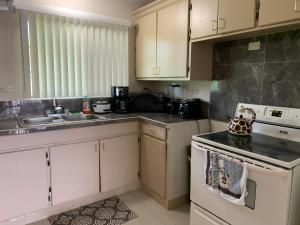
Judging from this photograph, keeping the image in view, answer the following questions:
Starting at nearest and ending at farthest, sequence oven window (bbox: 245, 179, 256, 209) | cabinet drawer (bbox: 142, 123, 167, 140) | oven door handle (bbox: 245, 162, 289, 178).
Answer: oven door handle (bbox: 245, 162, 289, 178) → oven window (bbox: 245, 179, 256, 209) → cabinet drawer (bbox: 142, 123, 167, 140)

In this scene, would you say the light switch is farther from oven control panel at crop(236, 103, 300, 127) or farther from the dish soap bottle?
the dish soap bottle

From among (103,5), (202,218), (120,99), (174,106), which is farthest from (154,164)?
(103,5)

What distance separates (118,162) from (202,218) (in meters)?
1.12

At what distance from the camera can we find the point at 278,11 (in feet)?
5.06

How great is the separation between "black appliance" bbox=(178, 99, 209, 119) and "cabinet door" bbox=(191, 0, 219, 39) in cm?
69

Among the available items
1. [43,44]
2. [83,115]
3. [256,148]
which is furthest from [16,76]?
[256,148]

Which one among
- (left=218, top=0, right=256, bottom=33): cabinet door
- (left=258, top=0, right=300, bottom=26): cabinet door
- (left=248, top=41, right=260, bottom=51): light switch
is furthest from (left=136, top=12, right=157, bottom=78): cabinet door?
(left=258, top=0, right=300, bottom=26): cabinet door

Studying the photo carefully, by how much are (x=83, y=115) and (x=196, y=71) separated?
4.60 feet

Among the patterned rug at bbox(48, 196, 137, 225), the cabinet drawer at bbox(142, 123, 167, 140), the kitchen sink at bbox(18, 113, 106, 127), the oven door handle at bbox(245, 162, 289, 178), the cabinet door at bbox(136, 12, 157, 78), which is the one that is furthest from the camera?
the cabinet door at bbox(136, 12, 157, 78)

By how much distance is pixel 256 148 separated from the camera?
5.06 feet

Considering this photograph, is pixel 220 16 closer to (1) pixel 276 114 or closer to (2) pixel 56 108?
(1) pixel 276 114

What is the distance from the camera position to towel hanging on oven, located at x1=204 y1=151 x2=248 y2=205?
145cm

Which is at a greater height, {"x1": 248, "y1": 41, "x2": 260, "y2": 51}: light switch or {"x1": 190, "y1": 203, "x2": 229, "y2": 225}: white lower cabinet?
{"x1": 248, "y1": 41, "x2": 260, "y2": 51}: light switch

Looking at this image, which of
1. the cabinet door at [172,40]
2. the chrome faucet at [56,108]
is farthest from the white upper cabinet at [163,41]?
the chrome faucet at [56,108]
